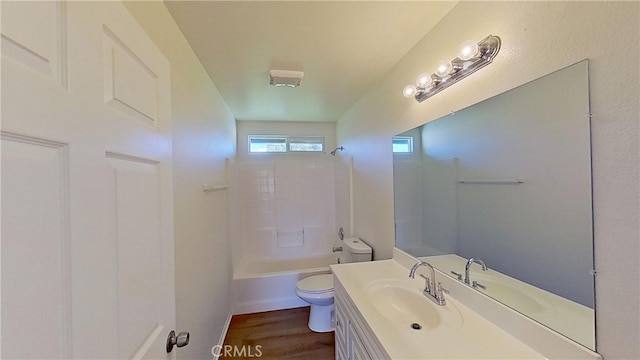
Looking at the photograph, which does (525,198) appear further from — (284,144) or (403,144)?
(284,144)

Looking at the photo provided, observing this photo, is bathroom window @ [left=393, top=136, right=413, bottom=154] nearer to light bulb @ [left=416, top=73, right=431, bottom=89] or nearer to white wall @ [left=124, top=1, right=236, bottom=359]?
light bulb @ [left=416, top=73, right=431, bottom=89]

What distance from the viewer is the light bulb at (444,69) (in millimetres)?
1165

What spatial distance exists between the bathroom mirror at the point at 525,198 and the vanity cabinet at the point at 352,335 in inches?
21.3

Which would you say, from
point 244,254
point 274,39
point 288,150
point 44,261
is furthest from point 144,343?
point 288,150

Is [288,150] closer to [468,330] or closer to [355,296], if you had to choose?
[355,296]

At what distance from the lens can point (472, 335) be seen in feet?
3.05

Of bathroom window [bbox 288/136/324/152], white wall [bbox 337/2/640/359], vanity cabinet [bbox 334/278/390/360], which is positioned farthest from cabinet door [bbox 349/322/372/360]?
bathroom window [bbox 288/136/324/152]

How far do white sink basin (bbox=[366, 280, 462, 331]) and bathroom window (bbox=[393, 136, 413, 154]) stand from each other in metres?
0.86

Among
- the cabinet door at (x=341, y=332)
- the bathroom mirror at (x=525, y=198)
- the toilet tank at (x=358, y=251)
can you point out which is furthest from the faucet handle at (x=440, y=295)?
the toilet tank at (x=358, y=251)

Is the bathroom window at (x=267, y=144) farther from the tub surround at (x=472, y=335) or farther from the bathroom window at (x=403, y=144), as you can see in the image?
the tub surround at (x=472, y=335)

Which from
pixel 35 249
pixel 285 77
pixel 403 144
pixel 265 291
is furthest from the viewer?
pixel 265 291

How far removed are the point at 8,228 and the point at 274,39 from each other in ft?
4.61

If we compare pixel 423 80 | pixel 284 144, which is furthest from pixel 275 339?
pixel 423 80

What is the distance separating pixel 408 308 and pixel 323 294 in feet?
3.60
